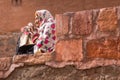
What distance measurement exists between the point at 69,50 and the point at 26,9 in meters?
7.13

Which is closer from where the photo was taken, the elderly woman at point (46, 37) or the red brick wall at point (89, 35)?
the red brick wall at point (89, 35)

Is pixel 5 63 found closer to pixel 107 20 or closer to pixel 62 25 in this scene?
pixel 62 25

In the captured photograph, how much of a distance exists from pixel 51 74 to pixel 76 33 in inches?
14.9

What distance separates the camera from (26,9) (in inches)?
413

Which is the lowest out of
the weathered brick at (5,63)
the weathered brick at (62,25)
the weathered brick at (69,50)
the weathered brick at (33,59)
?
the weathered brick at (5,63)

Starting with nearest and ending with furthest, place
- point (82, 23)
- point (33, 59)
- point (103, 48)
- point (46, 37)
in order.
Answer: point (103, 48)
point (82, 23)
point (33, 59)
point (46, 37)

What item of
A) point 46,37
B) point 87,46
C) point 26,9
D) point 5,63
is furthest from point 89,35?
point 26,9

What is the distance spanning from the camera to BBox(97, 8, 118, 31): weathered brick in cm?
332

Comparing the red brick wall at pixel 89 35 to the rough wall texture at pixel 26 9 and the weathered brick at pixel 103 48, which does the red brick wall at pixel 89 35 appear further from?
the rough wall texture at pixel 26 9

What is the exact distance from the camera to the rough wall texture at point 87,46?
3291 millimetres

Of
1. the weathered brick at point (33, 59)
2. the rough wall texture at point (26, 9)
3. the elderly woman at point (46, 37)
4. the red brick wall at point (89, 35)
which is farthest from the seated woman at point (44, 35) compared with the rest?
the rough wall texture at point (26, 9)

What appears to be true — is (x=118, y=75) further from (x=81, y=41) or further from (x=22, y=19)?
(x=22, y=19)

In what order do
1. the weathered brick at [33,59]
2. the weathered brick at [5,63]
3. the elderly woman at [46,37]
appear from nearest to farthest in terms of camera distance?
1. the weathered brick at [33,59]
2. the weathered brick at [5,63]
3. the elderly woman at [46,37]

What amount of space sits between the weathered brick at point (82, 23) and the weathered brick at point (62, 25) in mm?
57
